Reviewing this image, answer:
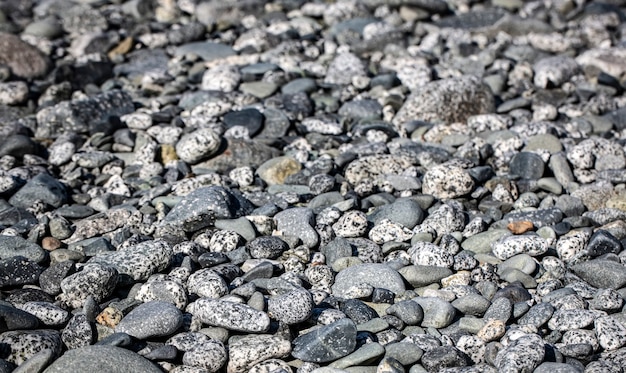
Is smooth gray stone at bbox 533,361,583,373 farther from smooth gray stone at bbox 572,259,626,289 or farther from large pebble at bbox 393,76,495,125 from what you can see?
large pebble at bbox 393,76,495,125

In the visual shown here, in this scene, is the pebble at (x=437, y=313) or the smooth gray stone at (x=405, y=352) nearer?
the smooth gray stone at (x=405, y=352)

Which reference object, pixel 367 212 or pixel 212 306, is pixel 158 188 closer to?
pixel 367 212

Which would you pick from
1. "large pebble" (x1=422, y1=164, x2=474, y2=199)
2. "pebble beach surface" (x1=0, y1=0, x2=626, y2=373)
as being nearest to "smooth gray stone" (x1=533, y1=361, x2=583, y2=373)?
"pebble beach surface" (x1=0, y1=0, x2=626, y2=373)

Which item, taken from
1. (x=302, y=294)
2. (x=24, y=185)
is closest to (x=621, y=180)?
(x=302, y=294)

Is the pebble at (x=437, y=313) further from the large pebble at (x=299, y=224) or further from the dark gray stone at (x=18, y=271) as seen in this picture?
the dark gray stone at (x=18, y=271)

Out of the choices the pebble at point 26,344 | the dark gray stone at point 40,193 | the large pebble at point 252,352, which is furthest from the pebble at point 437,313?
the dark gray stone at point 40,193
